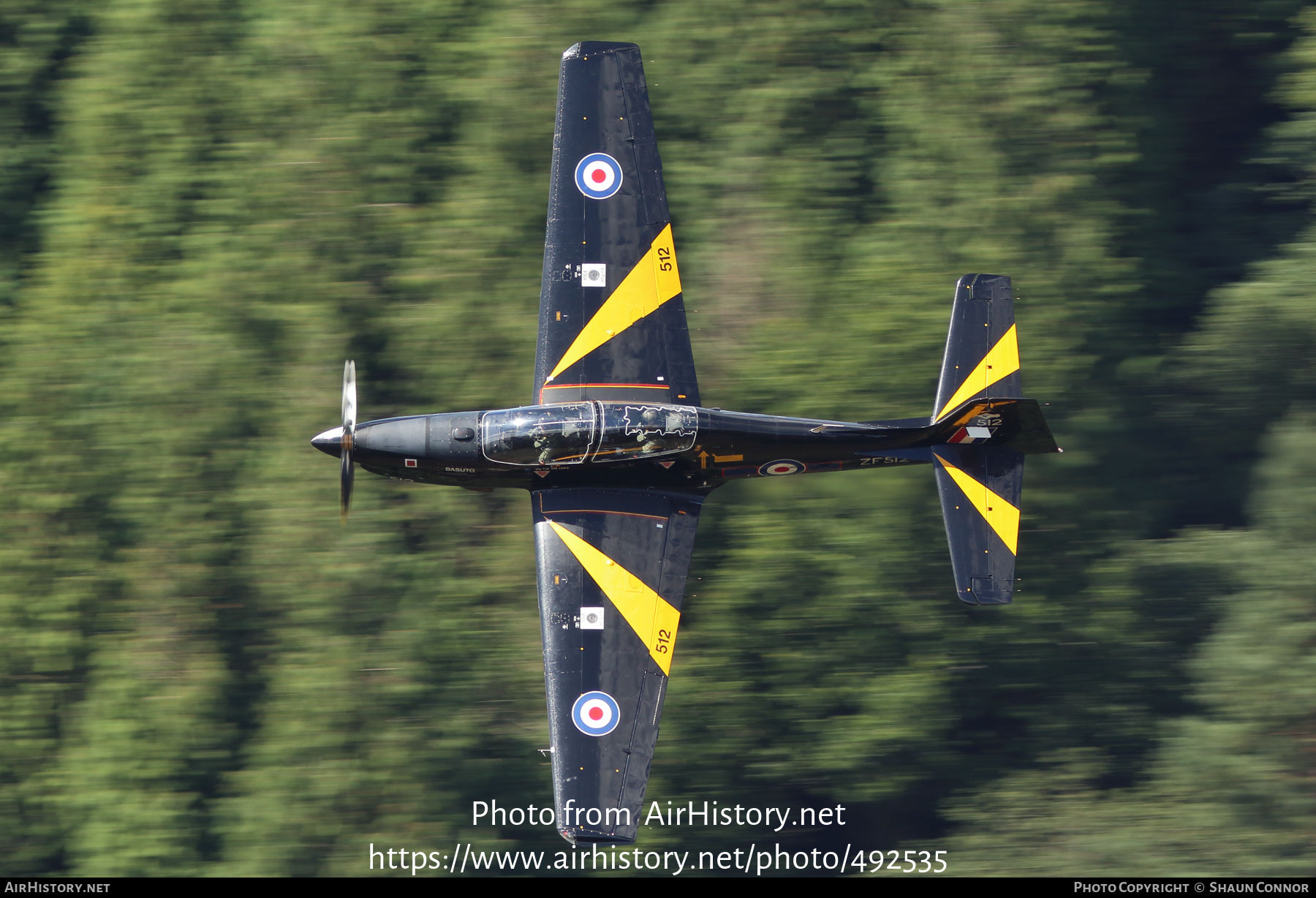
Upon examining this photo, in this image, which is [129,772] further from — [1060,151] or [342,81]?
[1060,151]

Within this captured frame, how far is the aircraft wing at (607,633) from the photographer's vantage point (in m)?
10.9

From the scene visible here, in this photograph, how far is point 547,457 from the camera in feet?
37.9

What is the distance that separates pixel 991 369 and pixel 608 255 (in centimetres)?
384

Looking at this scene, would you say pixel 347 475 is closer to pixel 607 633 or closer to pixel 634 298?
pixel 607 633

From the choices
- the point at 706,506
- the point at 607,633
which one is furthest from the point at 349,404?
the point at 706,506

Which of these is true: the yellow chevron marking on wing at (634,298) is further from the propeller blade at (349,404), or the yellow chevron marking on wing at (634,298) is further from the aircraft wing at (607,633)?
the propeller blade at (349,404)

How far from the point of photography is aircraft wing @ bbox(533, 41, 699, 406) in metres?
11.9

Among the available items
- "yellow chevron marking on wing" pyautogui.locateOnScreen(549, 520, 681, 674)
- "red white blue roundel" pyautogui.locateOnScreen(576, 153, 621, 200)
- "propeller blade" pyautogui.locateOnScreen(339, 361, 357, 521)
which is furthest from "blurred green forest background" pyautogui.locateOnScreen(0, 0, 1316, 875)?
"propeller blade" pyautogui.locateOnScreen(339, 361, 357, 521)

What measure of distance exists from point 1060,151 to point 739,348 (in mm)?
4795

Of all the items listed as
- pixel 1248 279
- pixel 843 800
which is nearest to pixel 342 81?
pixel 843 800

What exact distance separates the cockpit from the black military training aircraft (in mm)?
15

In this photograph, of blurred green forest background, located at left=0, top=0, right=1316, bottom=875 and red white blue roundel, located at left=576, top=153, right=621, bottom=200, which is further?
blurred green forest background, located at left=0, top=0, right=1316, bottom=875

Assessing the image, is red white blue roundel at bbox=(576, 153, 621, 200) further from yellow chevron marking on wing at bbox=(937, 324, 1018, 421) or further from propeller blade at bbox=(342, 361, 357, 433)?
yellow chevron marking on wing at bbox=(937, 324, 1018, 421)

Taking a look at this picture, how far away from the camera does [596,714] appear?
1116cm
